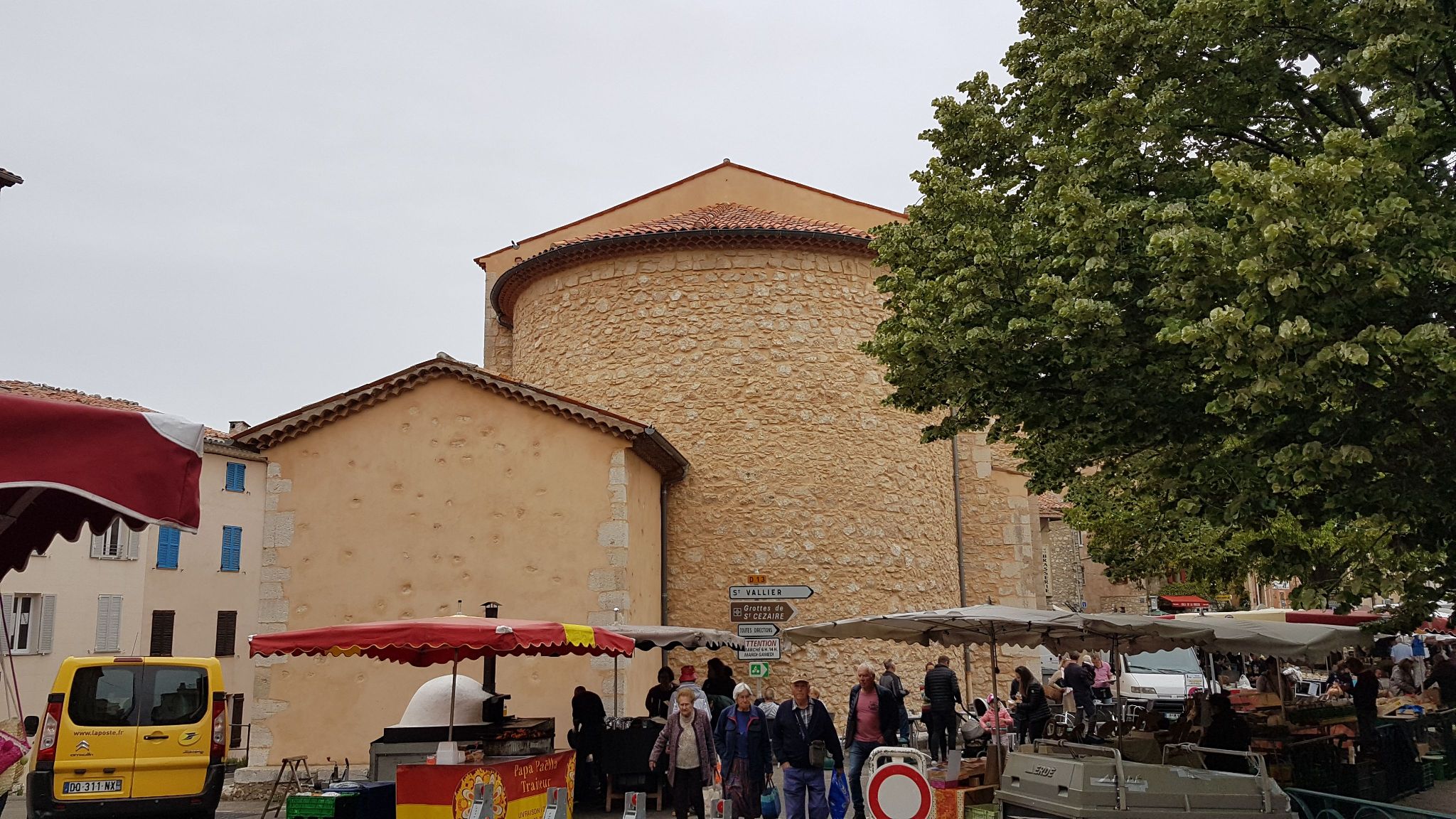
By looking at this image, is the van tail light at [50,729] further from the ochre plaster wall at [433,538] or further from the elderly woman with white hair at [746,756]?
the elderly woman with white hair at [746,756]

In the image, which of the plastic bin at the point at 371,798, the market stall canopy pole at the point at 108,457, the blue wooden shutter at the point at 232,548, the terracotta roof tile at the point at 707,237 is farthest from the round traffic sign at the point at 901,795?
the blue wooden shutter at the point at 232,548

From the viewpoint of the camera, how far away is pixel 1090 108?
31.2 ft

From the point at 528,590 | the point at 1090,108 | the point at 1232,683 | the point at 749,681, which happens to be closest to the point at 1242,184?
the point at 1090,108

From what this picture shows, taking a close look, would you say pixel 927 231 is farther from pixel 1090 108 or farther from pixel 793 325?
pixel 793 325

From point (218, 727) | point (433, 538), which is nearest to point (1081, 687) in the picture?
point (433, 538)

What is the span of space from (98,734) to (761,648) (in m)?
6.78

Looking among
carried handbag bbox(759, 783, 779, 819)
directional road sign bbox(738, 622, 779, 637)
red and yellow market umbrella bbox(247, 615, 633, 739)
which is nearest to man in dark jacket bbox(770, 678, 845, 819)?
carried handbag bbox(759, 783, 779, 819)

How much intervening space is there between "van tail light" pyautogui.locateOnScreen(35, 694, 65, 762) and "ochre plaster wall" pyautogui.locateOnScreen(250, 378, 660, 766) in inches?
178

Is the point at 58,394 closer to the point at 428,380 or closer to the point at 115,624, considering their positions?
the point at 115,624

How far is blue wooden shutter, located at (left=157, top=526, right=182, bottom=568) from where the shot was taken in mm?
32219

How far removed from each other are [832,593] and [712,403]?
3.90 metres

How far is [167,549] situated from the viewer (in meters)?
32.5

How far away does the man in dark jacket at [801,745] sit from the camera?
1050 cm

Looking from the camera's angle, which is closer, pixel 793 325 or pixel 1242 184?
pixel 1242 184
